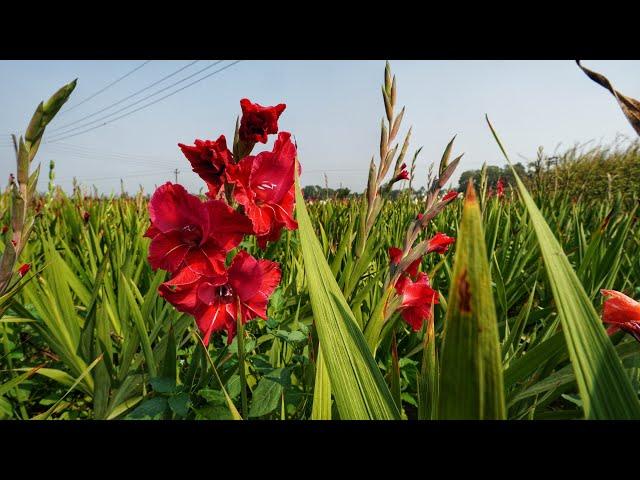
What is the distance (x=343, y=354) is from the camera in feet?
1.46

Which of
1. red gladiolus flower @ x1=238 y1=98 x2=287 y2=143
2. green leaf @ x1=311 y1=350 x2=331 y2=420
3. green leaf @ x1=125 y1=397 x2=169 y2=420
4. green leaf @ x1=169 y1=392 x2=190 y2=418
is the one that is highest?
red gladiolus flower @ x1=238 y1=98 x2=287 y2=143

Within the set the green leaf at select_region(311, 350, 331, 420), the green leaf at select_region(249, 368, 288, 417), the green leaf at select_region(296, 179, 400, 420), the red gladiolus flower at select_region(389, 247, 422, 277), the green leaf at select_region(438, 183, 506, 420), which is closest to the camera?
the green leaf at select_region(438, 183, 506, 420)

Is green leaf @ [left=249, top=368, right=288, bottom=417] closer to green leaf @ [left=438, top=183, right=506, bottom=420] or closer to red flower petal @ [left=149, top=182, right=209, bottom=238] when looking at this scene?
red flower petal @ [left=149, top=182, right=209, bottom=238]

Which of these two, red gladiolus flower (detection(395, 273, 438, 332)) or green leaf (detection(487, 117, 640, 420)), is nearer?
green leaf (detection(487, 117, 640, 420))

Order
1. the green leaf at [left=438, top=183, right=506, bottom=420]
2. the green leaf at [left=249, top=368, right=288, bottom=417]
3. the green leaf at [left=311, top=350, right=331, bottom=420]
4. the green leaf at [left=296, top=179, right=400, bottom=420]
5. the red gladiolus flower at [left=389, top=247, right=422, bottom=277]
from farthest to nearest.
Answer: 1. the red gladiolus flower at [left=389, top=247, right=422, bottom=277]
2. the green leaf at [left=249, top=368, right=288, bottom=417]
3. the green leaf at [left=311, top=350, right=331, bottom=420]
4. the green leaf at [left=296, top=179, right=400, bottom=420]
5. the green leaf at [left=438, top=183, right=506, bottom=420]

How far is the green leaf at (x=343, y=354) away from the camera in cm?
43

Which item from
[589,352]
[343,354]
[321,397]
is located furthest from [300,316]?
[589,352]

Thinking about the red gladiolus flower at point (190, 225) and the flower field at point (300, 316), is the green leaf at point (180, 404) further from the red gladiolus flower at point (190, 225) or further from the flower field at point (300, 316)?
the red gladiolus flower at point (190, 225)

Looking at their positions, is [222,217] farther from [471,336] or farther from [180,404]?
[471,336]

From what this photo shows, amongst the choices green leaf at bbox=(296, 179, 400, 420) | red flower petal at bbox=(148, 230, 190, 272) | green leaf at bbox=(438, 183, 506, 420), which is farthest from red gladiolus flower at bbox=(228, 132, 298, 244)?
green leaf at bbox=(438, 183, 506, 420)

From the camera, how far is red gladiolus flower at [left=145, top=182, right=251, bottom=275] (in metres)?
0.68

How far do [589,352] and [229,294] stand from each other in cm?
62

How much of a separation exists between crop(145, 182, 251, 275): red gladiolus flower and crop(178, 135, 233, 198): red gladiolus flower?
5cm
